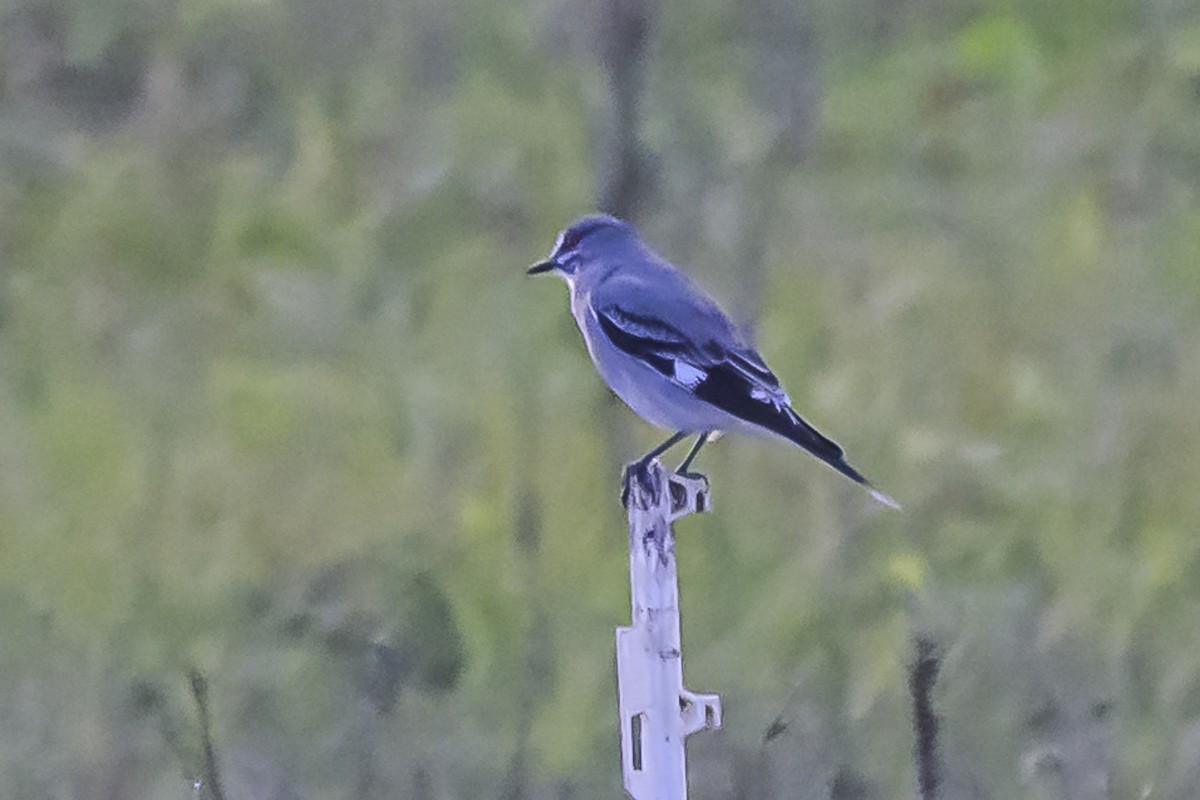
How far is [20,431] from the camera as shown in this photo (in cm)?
435

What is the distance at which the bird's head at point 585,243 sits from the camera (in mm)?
3682

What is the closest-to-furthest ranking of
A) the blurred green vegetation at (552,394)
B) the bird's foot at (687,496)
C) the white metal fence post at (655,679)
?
the white metal fence post at (655,679) → the bird's foot at (687,496) → the blurred green vegetation at (552,394)

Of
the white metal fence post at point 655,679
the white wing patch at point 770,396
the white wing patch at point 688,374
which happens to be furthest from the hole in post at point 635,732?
the white wing patch at point 688,374

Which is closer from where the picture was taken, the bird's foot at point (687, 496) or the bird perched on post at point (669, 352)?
the bird's foot at point (687, 496)

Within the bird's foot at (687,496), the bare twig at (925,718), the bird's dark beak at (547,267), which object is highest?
the bird's dark beak at (547,267)

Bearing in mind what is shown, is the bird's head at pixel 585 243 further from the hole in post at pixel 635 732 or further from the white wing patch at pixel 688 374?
the hole in post at pixel 635 732

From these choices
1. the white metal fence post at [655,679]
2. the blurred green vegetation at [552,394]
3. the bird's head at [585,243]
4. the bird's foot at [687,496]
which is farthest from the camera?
the blurred green vegetation at [552,394]

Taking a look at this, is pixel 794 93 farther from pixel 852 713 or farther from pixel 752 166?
pixel 852 713

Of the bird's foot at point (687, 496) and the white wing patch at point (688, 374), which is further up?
the white wing patch at point (688, 374)

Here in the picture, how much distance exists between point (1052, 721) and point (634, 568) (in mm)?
1916

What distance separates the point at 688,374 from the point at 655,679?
1075mm

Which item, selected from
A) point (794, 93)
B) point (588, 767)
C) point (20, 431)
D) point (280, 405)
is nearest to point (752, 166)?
point (794, 93)

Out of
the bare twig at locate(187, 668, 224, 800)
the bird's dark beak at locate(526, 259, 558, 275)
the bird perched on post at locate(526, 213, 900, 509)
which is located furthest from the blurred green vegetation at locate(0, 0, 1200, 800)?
the bird perched on post at locate(526, 213, 900, 509)

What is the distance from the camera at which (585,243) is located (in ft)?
12.2
